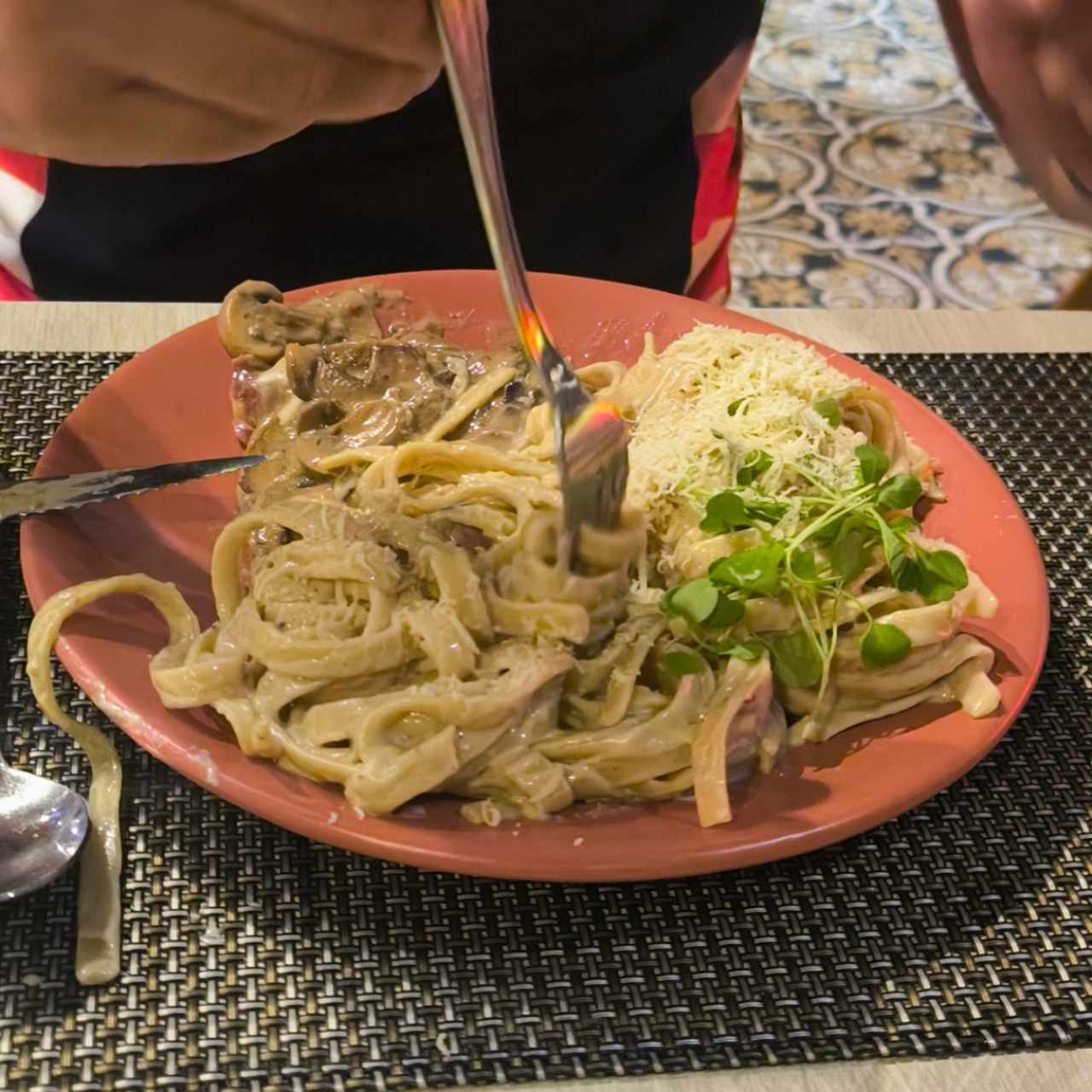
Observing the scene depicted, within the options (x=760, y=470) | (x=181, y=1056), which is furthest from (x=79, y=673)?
(x=760, y=470)

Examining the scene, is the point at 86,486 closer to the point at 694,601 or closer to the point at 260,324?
the point at 260,324

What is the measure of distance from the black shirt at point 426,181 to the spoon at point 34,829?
1008 millimetres

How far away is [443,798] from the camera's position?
1203mm

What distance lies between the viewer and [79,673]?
1.21 m

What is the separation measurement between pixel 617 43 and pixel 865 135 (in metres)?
3.06

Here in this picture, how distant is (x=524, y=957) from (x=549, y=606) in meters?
0.33

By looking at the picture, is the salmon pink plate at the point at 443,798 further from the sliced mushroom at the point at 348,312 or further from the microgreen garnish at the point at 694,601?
the microgreen garnish at the point at 694,601

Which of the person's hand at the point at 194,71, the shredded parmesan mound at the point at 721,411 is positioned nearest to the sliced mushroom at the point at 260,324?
the person's hand at the point at 194,71

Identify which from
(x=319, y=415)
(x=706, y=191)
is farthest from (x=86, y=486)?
(x=706, y=191)

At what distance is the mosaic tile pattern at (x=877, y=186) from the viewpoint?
161 inches

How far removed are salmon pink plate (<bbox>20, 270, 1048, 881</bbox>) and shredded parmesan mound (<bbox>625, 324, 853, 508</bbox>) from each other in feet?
0.40

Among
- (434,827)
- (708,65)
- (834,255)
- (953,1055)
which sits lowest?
(834,255)

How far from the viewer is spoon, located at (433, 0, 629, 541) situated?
46.5 inches

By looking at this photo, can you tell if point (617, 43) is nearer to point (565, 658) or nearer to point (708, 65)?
point (708, 65)
